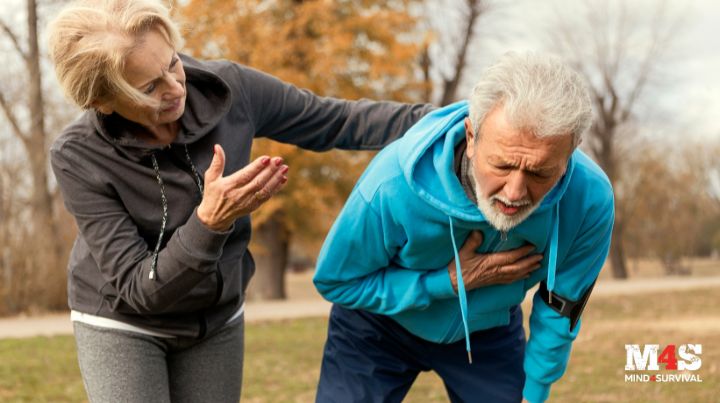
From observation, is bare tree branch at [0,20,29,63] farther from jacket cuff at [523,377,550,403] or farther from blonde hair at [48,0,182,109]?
jacket cuff at [523,377,550,403]

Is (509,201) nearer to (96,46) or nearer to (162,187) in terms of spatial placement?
(162,187)

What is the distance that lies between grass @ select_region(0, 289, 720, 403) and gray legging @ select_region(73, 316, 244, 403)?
12.2 feet

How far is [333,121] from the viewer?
3.79 meters

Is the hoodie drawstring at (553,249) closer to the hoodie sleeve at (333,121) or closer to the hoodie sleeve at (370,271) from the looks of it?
the hoodie sleeve at (370,271)

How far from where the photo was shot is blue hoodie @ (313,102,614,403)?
3.17 metres

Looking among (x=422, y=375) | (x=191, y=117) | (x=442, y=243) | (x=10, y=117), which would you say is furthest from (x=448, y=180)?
(x=10, y=117)

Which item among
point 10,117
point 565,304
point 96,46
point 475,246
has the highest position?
point 96,46

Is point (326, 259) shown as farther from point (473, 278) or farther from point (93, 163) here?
point (93, 163)

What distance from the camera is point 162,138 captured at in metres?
3.18

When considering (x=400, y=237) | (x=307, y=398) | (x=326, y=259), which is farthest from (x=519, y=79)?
(x=307, y=398)

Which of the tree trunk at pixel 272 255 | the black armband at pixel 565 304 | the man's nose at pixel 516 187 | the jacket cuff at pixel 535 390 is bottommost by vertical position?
the tree trunk at pixel 272 255

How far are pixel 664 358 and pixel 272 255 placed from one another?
1503 centimetres

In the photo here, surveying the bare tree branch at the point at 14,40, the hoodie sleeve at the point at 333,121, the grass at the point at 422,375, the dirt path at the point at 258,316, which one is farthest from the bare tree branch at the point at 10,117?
the hoodie sleeve at the point at 333,121

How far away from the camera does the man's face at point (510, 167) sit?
109 inches
